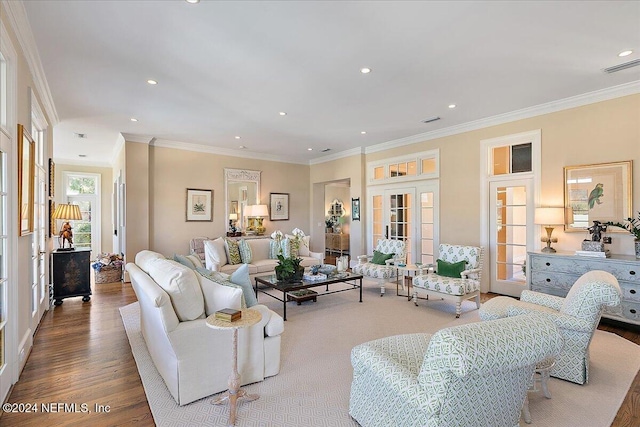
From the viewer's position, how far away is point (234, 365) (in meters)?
2.15

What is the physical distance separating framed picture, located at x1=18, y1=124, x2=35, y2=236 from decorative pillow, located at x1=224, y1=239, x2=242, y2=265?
9.37 ft

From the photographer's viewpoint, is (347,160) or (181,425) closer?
(181,425)

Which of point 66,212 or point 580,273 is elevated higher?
point 66,212

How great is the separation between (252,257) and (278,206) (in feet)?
8.67

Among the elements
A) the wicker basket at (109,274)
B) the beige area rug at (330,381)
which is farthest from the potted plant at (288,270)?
the wicker basket at (109,274)

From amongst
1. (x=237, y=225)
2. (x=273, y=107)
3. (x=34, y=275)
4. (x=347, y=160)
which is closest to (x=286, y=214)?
(x=237, y=225)

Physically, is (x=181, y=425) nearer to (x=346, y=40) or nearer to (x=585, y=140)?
(x=346, y=40)

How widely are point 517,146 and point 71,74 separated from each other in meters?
6.22

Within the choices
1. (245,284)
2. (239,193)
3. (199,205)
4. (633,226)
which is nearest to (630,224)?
(633,226)

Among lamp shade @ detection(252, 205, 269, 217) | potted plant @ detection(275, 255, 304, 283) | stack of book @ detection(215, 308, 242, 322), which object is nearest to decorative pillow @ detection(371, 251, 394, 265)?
potted plant @ detection(275, 255, 304, 283)

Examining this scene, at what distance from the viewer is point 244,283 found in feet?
9.00

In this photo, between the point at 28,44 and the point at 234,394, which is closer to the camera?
the point at 234,394

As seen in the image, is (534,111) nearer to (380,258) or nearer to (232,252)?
(380,258)

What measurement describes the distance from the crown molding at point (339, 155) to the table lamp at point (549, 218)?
157 inches
